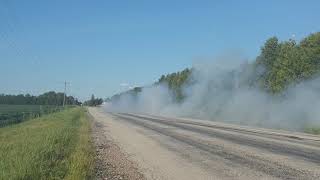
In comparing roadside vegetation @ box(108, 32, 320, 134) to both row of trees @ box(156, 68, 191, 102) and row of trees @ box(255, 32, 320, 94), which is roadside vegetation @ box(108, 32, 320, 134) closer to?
row of trees @ box(255, 32, 320, 94)

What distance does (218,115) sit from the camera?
69000 millimetres

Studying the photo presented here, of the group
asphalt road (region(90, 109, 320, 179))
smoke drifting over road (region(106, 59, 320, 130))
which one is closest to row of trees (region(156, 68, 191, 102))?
smoke drifting over road (region(106, 59, 320, 130))

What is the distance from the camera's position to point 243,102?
61.3m

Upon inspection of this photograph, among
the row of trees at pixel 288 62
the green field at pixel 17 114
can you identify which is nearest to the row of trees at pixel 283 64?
the row of trees at pixel 288 62

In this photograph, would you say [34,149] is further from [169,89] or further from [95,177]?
[169,89]

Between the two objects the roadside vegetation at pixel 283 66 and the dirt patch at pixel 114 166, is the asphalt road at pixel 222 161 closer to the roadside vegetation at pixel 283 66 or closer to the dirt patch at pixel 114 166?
the dirt patch at pixel 114 166

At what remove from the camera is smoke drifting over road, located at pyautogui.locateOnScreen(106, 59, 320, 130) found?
146 ft

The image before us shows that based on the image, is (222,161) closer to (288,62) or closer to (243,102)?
(288,62)

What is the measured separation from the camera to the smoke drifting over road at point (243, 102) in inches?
1757

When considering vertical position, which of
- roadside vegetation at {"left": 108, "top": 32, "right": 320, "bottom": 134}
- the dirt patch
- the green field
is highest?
roadside vegetation at {"left": 108, "top": 32, "right": 320, "bottom": 134}

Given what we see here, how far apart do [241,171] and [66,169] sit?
4186 mm

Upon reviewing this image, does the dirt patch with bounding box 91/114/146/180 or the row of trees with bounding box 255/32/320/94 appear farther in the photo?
the row of trees with bounding box 255/32/320/94

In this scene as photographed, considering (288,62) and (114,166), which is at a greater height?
(288,62)

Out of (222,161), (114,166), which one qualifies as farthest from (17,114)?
(222,161)
